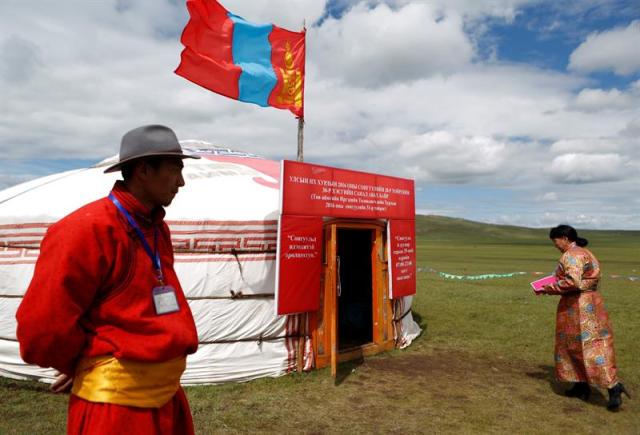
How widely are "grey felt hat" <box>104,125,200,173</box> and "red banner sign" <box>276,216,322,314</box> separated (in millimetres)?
3573

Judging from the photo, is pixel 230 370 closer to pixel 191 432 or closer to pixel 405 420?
pixel 405 420

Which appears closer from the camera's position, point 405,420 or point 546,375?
point 405,420

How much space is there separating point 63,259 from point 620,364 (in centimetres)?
697

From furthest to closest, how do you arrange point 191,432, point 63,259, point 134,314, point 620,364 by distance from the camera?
point 620,364 < point 191,432 < point 134,314 < point 63,259

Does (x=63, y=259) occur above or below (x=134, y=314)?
above

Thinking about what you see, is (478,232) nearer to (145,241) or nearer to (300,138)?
(300,138)

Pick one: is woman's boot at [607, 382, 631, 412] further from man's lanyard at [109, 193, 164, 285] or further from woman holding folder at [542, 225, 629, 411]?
man's lanyard at [109, 193, 164, 285]

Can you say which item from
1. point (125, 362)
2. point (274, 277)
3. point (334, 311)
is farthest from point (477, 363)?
point (125, 362)

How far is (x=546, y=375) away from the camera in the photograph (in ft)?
19.1

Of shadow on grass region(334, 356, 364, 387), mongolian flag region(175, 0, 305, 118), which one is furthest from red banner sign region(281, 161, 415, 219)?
shadow on grass region(334, 356, 364, 387)

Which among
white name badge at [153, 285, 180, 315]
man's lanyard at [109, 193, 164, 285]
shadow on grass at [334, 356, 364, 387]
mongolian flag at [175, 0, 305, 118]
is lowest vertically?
shadow on grass at [334, 356, 364, 387]

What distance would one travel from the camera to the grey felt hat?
169 cm

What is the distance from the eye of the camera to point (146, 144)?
1.70 metres

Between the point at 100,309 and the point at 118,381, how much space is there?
0.82 feet
